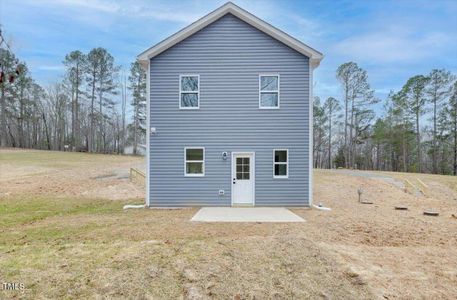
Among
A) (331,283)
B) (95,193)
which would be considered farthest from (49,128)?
(331,283)

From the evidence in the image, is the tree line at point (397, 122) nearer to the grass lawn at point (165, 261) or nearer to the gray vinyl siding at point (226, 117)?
the gray vinyl siding at point (226, 117)

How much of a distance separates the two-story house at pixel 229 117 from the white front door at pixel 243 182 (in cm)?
4

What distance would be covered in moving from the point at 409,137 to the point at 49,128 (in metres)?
53.8

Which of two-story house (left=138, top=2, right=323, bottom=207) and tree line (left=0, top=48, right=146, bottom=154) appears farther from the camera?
tree line (left=0, top=48, right=146, bottom=154)

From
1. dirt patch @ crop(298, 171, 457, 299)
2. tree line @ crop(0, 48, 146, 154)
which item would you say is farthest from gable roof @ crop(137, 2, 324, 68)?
tree line @ crop(0, 48, 146, 154)

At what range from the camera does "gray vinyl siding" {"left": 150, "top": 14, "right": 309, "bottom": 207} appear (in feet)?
35.3

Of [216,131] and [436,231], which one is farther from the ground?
[216,131]

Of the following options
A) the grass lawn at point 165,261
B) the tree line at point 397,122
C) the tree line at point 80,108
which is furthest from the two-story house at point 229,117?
the tree line at point 80,108

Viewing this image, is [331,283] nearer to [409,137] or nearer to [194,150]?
[194,150]

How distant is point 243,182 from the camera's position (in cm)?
1084

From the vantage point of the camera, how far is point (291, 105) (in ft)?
35.5

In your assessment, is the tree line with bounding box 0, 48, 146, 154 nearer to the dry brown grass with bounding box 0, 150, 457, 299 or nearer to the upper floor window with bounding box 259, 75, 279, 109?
the upper floor window with bounding box 259, 75, 279, 109

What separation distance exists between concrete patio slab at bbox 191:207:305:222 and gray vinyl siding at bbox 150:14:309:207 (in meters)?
0.55

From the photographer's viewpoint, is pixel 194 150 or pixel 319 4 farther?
pixel 319 4
